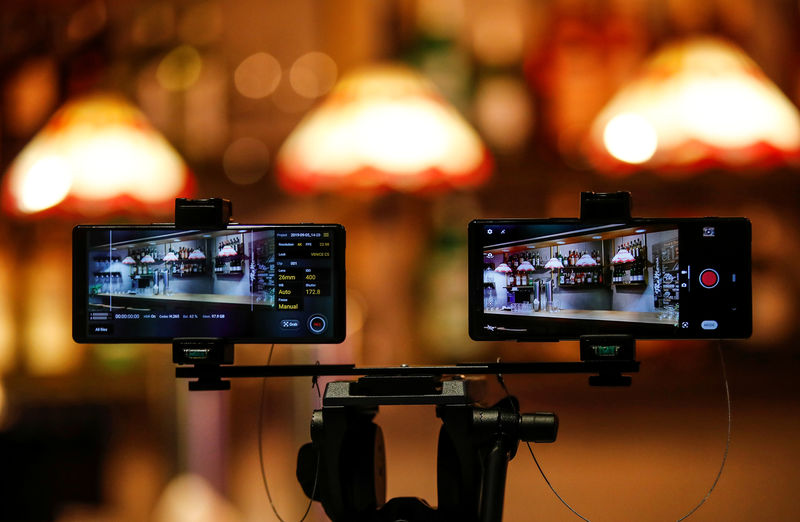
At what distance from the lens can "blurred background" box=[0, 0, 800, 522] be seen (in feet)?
9.39

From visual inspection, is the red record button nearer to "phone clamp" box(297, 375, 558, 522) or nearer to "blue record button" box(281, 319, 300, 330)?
"phone clamp" box(297, 375, 558, 522)

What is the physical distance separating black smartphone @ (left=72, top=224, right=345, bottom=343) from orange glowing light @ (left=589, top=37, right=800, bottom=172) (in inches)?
45.2

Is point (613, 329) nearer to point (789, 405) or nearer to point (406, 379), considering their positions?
point (406, 379)

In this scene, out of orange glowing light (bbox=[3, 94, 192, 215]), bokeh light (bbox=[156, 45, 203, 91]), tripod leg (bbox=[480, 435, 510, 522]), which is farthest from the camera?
bokeh light (bbox=[156, 45, 203, 91])

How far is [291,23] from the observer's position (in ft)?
10.3

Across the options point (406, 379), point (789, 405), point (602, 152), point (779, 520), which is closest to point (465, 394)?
point (406, 379)

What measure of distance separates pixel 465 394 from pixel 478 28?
218 centimetres

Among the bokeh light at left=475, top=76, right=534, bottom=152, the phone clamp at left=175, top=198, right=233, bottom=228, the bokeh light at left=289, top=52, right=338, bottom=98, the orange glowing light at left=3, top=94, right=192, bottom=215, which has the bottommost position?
the phone clamp at left=175, top=198, right=233, bottom=228

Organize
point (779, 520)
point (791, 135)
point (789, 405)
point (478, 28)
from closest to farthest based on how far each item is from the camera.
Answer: point (791, 135), point (779, 520), point (789, 405), point (478, 28)

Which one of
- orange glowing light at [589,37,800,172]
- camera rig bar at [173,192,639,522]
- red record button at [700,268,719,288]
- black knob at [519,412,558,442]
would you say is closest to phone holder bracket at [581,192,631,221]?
camera rig bar at [173,192,639,522]

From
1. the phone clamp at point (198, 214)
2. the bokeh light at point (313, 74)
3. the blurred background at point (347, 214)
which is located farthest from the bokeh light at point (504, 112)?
the phone clamp at point (198, 214)

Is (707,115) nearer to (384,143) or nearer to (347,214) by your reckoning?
(384,143)

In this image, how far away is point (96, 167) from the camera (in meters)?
2.36

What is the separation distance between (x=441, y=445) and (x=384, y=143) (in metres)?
1.10
